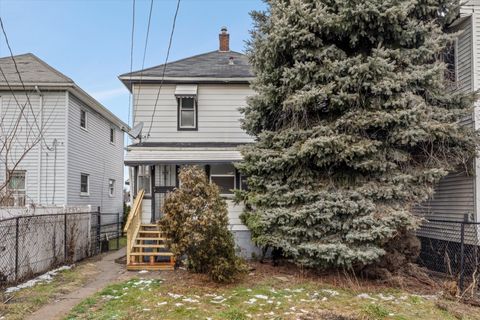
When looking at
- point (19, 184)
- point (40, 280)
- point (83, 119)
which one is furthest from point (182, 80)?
point (19, 184)

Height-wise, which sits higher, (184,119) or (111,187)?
(184,119)

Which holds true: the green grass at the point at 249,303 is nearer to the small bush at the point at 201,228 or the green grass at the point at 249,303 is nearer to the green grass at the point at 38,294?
the small bush at the point at 201,228

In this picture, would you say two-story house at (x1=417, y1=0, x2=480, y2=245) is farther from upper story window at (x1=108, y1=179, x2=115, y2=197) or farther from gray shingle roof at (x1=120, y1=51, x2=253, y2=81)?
upper story window at (x1=108, y1=179, x2=115, y2=197)

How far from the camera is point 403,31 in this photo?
7715 mm

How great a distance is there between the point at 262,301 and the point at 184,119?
24.6ft

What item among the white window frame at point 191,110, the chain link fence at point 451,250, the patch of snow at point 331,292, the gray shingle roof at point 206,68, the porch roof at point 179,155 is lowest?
the patch of snow at point 331,292

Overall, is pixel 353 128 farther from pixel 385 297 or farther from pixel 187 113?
pixel 187 113

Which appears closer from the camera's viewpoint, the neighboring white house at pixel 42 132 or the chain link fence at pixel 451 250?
the chain link fence at pixel 451 250

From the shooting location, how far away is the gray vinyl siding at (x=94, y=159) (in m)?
14.6

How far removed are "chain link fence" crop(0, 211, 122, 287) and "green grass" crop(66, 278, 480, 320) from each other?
7.38 feet

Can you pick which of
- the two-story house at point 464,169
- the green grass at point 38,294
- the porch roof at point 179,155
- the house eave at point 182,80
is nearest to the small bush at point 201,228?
the green grass at point 38,294

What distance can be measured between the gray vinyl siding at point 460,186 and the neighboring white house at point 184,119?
18.2 ft

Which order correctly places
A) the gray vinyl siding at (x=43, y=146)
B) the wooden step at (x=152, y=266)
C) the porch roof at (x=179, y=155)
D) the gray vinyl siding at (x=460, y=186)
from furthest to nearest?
the gray vinyl siding at (x=43, y=146)
the porch roof at (x=179, y=155)
the wooden step at (x=152, y=266)
the gray vinyl siding at (x=460, y=186)

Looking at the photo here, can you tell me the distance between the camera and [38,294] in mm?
6844
